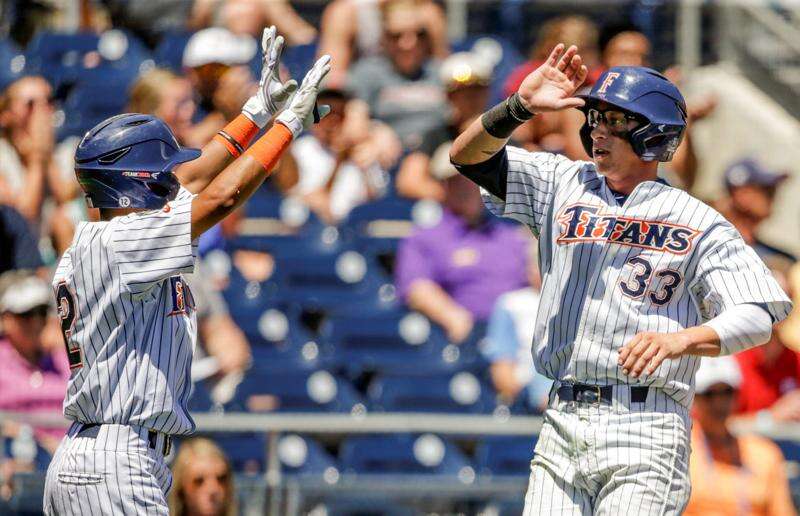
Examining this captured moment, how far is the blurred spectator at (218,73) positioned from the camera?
9.05 metres

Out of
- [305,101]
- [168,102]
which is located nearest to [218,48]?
[168,102]

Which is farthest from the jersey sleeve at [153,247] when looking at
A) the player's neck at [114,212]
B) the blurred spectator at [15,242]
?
the blurred spectator at [15,242]

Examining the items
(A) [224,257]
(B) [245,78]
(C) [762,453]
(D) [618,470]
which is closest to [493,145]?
(D) [618,470]

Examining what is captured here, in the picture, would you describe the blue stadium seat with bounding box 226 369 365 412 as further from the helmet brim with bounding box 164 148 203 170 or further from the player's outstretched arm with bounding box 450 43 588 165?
the player's outstretched arm with bounding box 450 43 588 165

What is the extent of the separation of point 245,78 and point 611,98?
4.84 meters

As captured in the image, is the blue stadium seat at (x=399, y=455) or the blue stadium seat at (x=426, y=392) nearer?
the blue stadium seat at (x=399, y=455)

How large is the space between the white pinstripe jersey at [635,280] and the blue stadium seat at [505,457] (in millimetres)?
2312

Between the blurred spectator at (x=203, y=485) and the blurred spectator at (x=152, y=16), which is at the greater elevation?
the blurred spectator at (x=152, y=16)

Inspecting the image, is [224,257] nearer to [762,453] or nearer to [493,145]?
[762,453]

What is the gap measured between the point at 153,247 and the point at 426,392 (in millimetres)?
3241

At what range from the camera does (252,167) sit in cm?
461

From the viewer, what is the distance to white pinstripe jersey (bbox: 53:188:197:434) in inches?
179

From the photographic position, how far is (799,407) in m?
7.44

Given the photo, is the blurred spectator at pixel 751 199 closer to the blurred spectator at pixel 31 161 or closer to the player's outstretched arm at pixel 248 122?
the player's outstretched arm at pixel 248 122
